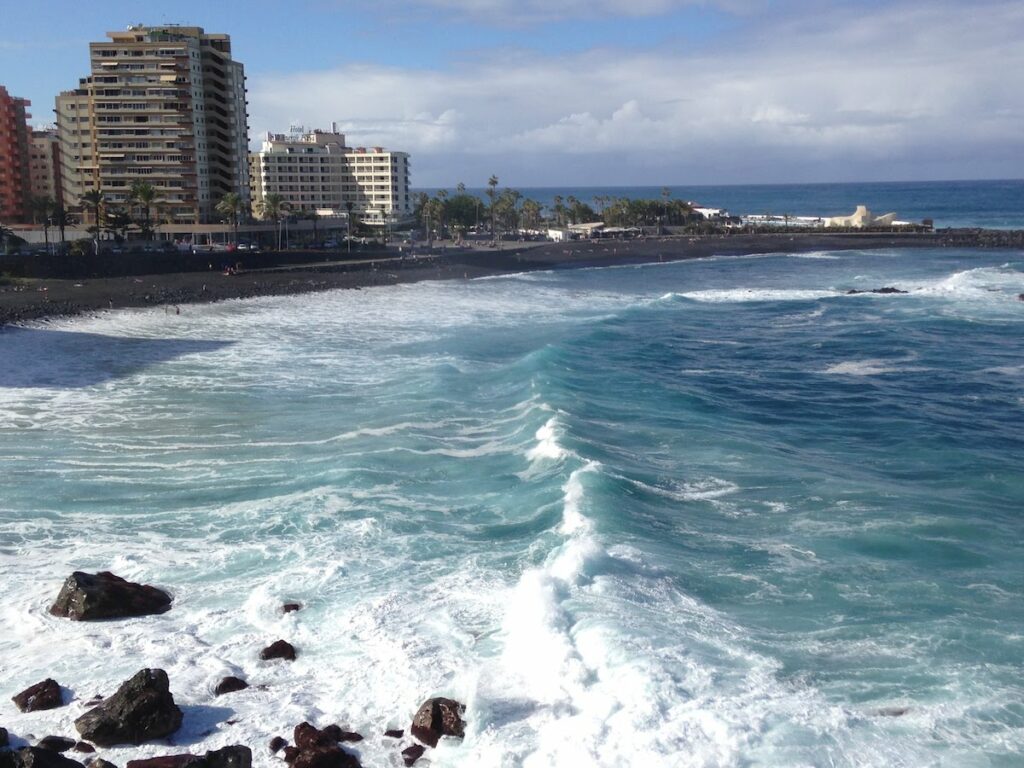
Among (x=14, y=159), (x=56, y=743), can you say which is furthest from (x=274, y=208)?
(x=56, y=743)

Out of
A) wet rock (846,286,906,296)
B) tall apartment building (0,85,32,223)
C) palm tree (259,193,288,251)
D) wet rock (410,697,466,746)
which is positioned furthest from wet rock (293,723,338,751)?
tall apartment building (0,85,32,223)

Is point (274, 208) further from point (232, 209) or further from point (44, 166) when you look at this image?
point (44, 166)

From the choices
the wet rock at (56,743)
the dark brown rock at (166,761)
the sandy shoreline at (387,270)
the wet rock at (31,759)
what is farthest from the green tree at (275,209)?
the wet rock at (31,759)

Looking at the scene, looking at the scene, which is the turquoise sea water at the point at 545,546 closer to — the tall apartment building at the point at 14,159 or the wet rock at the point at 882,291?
the wet rock at the point at 882,291

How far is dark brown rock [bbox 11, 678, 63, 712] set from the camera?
40.3 feet

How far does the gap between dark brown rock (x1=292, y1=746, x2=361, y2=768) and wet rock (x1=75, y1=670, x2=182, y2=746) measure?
1.86 meters

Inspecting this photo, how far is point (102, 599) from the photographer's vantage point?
14852mm

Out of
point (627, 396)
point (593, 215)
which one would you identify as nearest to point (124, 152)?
point (593, 215)

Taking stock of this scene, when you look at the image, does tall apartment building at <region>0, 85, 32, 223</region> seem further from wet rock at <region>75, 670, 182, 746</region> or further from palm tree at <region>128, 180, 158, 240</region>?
wet rock at <region>75, 670, 182, 746</region>

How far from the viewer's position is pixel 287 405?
2912 centimetres

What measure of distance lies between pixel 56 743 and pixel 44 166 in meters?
101

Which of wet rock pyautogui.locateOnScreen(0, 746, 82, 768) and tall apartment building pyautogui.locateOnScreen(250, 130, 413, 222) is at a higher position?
tall apartment building pyautogui.locateOnScreen(250, 130, 413, 222)

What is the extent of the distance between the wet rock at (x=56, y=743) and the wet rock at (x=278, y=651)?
2.72 metres

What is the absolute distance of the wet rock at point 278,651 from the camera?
13.7 meters
